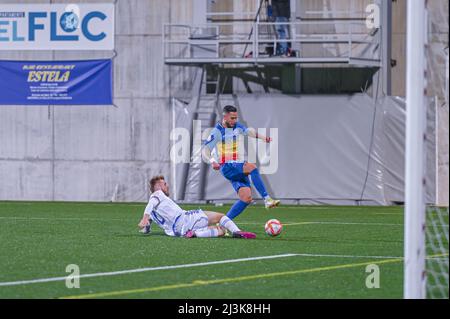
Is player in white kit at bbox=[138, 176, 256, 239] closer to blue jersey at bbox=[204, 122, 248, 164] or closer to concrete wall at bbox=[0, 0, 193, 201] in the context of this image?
blue jersey at bbox=[204, 122, 248, 164]

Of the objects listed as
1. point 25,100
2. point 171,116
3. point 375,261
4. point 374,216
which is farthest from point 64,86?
point 375,261

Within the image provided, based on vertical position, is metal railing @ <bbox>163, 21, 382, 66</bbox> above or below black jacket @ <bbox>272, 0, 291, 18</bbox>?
below

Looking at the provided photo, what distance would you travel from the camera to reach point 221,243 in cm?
1284

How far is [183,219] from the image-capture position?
13922mm

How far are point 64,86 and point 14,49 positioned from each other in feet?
6.01

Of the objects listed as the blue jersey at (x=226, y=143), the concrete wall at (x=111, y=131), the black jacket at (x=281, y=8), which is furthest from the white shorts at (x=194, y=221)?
the concrete wall at (x=111, y=131)

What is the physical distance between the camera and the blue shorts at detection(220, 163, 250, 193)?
14586mm

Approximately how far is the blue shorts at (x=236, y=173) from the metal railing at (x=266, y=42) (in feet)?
37.1

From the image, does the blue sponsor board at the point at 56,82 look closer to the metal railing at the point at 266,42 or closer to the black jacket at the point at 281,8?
the metal railing at the point at 266,42

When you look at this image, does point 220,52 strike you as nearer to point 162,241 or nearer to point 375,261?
point 162,241

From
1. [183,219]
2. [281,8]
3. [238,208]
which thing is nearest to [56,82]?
[281,8]

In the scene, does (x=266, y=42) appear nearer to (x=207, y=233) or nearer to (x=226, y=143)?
(x=226, y=143)

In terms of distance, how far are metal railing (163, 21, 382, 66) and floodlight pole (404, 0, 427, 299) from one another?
1848cm

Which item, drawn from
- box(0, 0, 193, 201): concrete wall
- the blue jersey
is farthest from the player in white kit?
box(0, 0, 193, 201): concrete wall
